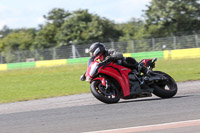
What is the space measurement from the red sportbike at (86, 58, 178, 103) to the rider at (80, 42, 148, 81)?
100mm

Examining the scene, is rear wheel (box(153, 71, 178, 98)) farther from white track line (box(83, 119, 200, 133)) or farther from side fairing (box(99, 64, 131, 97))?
white track line (box(83, 119, 200, 133))

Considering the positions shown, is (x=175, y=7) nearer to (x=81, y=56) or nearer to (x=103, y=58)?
(x=81, y=56)

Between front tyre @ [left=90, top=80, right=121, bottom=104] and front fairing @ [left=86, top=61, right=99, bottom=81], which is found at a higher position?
front fairing @ [left=86, top=61, right=99, bottom=81]

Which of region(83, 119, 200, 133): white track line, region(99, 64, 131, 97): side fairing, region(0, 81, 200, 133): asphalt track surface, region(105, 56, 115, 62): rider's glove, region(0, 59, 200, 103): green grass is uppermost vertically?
region(105, 56, 115, 62): rider's glove

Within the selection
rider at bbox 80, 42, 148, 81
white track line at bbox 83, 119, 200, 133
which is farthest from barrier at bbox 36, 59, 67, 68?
white track line at bbox 83, 119, 200, 133

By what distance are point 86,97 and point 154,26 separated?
35.5m

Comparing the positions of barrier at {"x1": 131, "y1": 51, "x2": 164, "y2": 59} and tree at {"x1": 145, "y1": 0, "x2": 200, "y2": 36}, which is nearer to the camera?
barrier at {"x1": 131, "y1": 51, "x2": 164, "y2": 59}

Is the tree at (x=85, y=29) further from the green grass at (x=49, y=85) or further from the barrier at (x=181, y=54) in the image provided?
the green grass at (x=49, y=85)

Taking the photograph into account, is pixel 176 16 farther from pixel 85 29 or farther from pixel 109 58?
pixel 109 58

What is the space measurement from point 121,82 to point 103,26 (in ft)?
138

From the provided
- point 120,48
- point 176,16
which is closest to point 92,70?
point 120,48

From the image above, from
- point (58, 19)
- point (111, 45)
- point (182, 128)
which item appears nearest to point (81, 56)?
point (111, 45)

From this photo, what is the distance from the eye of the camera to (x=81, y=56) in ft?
108

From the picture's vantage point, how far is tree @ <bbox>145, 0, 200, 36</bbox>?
4391 cm
